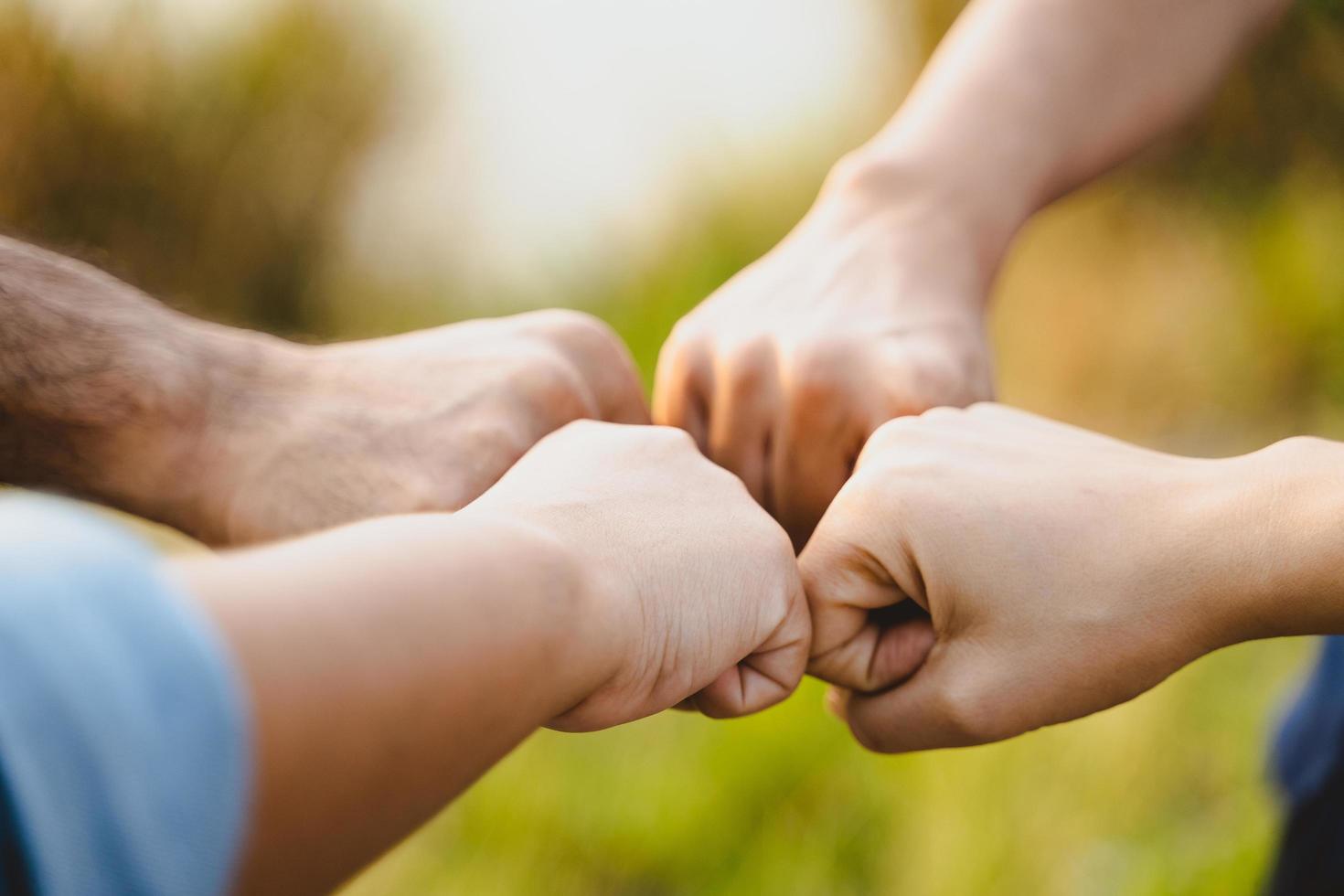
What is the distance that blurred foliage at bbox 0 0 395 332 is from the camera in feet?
10.4

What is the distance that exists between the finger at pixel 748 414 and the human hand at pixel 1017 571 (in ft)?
0.43

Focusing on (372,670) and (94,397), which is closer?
(372,670)

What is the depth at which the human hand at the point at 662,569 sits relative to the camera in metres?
0.57

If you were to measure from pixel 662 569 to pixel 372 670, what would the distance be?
0.25 meters

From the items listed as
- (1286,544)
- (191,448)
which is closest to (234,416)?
(191,448)

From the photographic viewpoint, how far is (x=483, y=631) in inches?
17.0

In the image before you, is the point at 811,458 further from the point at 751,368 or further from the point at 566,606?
the point at 566,606

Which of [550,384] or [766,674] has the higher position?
[550,384]

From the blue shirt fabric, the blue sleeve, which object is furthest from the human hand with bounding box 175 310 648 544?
the blue shirt fabric

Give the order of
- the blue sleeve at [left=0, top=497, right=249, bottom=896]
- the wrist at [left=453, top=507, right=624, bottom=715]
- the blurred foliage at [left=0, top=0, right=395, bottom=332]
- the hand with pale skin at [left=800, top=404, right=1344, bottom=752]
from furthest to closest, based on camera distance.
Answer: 1. the blurred foliage at [left=0, top=0, right=395, bottom=332]
2. the hand with pale skin at [left=800, top=404, right=1344, bottom=752]
3. the wrist at [left=453, top=507, right=624, bottom=715]
4. the blue sleeve at [left=0, top=497, right=249, bottom=896]

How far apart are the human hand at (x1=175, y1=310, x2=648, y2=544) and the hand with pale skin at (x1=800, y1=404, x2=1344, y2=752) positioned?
236 mm

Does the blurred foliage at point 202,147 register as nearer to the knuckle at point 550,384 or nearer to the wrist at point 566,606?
the knuckle at point 550,384

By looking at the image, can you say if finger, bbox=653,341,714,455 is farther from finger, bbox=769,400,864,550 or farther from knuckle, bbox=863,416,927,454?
knuckle, bbox=863,416,927,454

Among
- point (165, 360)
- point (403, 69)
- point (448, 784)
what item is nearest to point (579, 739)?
point (165, 360)
